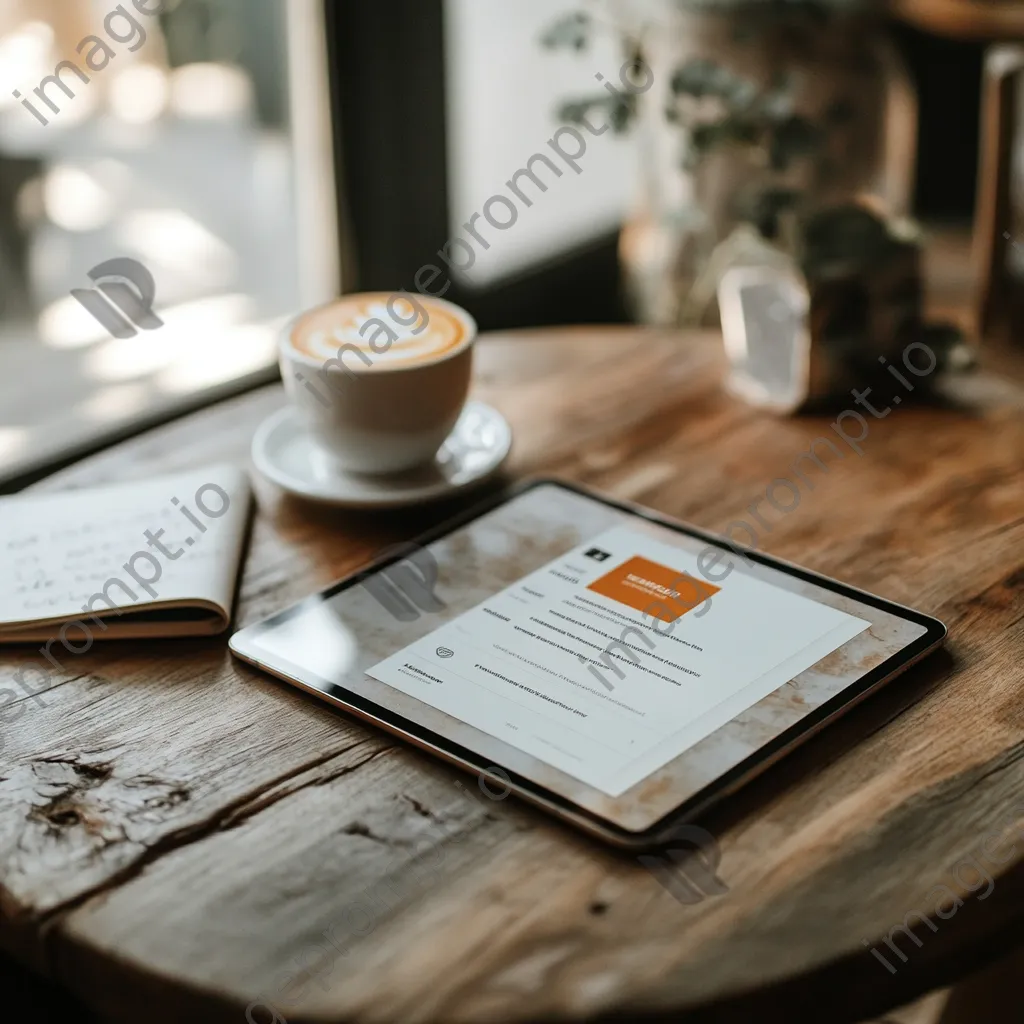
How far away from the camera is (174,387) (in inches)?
67.2

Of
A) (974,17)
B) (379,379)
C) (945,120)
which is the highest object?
(974,17)

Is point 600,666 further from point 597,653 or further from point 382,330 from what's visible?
point 382,330

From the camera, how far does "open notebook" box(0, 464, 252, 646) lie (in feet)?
2.82

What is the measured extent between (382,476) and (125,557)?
0.70 feet

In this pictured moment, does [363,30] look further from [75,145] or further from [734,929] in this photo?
[734,929]

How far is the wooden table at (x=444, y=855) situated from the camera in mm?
596

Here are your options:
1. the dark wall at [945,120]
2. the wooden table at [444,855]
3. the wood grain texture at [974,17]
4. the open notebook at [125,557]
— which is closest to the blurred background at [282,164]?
the wood grain texture at [974,17]

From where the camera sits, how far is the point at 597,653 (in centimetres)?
81

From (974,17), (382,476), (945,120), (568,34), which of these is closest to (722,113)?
(568,34)

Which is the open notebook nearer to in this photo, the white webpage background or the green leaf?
the white webpage background

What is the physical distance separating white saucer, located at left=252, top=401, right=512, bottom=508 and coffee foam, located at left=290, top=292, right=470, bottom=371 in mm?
91

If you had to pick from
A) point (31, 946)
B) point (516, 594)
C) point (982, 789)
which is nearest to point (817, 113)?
point (516, 594)

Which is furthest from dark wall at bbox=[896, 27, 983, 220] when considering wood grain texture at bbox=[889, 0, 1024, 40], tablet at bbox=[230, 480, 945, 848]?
tablet at bbox=[230, 480, 945, 848]

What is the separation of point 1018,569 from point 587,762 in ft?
1.27
